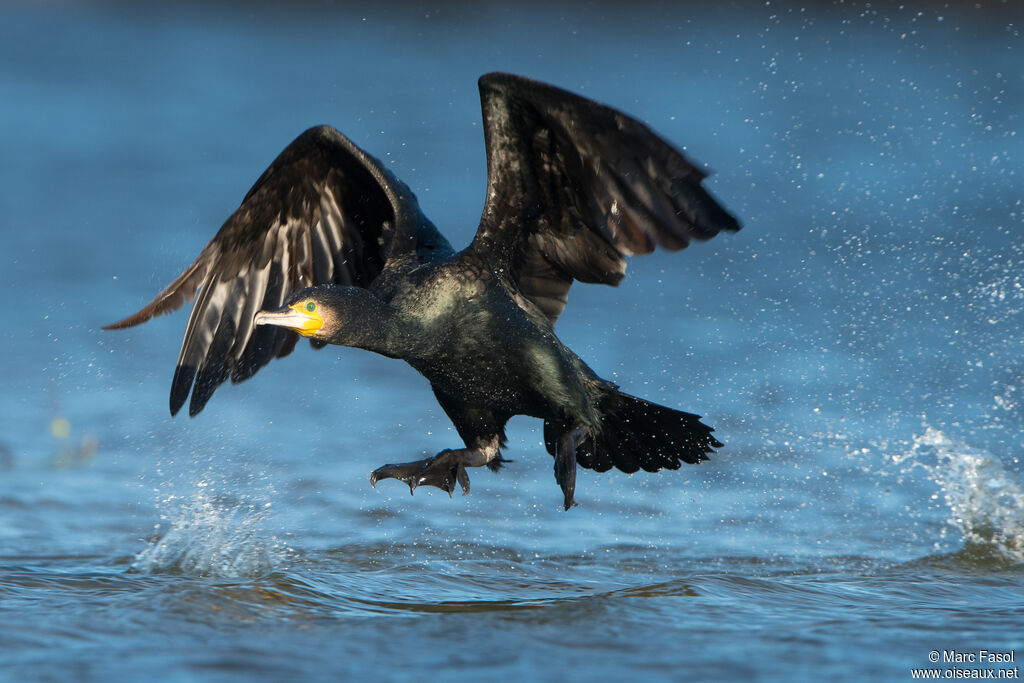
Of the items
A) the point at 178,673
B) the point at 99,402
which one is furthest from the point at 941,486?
the point at 99,402

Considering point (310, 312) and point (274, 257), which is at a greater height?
point (274, 257)

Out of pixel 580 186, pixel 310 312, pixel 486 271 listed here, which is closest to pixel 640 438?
pixel 486 271

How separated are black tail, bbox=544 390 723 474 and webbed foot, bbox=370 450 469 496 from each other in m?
0.41

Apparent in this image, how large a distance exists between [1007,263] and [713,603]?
16.8 feet

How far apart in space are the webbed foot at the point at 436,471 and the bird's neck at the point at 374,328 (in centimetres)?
53

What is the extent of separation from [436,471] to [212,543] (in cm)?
94

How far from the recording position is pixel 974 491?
219 inches

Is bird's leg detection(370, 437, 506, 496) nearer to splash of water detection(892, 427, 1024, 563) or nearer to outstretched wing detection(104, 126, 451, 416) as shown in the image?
outstretched wing detection(104, 126, 451, 416)

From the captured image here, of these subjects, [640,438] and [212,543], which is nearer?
[212,543]

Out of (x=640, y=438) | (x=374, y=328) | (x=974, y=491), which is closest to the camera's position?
(x=374, y=328)

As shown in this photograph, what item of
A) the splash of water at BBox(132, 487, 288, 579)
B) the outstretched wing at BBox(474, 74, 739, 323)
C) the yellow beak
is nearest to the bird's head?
the yellow beak

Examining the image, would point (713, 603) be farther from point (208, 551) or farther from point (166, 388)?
point (166, 388)

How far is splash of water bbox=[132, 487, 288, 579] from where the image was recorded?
15.2 ft

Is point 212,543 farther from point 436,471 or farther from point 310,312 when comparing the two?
point 310,312
